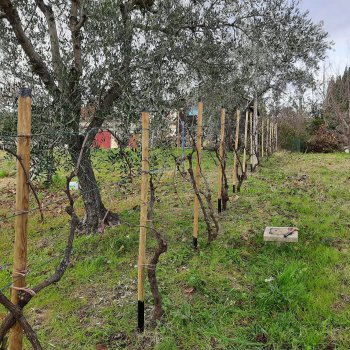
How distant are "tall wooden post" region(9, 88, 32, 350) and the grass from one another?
1.15 metres

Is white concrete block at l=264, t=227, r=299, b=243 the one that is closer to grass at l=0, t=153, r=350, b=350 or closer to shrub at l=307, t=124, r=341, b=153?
grass at l=0, t=153, r=350, b=350

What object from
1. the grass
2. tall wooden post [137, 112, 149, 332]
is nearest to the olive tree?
tall wooden post [137, 112, 149, 332]

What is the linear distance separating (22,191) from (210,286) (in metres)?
2.48

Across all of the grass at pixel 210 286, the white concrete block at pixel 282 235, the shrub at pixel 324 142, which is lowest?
the grass at pixel 210 286

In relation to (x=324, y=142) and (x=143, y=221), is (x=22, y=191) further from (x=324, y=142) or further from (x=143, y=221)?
(x=324, y=142)

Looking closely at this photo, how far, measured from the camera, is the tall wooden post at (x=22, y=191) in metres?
2.26

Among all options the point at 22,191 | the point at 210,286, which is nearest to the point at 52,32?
the point at 22,191

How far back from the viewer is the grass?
126 inches

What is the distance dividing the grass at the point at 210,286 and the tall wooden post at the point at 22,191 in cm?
115

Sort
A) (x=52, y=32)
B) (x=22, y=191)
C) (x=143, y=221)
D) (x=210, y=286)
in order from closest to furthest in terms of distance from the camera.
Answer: (x=22, y=191)
(x=143, y=221)
(x=210, y=286)
(x=52, y=32)

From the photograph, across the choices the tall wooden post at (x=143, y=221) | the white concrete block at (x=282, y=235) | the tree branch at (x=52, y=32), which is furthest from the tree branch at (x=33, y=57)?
the white concrete block at (x=282, y=235)

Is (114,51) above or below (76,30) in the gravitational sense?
below

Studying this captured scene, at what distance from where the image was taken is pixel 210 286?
399 cm

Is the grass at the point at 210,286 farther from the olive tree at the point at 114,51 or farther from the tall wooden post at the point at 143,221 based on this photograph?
the olive tree at the point at 114,51
